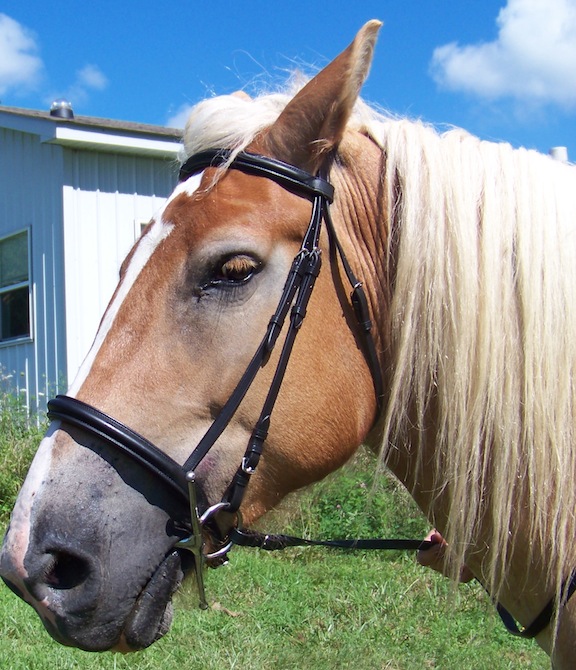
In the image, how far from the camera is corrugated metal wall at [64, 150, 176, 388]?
8367 millimetres

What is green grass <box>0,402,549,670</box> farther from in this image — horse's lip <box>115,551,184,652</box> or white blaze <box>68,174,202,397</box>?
white blaze <box>68,174,202,397</box>

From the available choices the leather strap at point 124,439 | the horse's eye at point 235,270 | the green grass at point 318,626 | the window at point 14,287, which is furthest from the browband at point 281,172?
the window at point 14,287

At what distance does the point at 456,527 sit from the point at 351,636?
2713 millimetres

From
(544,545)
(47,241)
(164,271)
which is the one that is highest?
(47,241)

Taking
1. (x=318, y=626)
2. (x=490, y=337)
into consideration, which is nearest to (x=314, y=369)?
(x=490, y=337)

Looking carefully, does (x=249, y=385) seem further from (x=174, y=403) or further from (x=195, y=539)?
(x=195, y=539)

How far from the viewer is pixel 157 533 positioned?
1.61m

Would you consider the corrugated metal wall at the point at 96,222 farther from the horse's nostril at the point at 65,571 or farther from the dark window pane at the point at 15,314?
the horse's nostril at the point at 65,571

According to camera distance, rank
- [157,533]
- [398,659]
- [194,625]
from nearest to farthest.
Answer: [157,533] → [398,659] → [194,625]

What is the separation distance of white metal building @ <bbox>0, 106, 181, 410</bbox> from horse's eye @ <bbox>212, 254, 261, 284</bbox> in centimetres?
681

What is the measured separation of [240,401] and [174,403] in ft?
0.50

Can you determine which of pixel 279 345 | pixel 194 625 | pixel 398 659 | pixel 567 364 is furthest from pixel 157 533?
pixel 194 625

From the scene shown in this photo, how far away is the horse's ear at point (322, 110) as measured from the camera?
5.48ft

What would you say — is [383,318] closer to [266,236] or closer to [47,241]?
[266,236]
